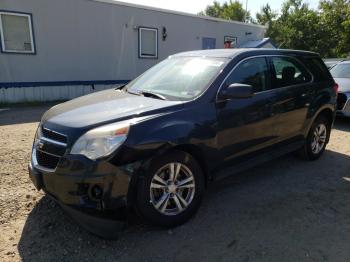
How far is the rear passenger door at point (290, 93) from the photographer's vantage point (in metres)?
4.43

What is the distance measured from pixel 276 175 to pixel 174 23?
39.2 feet

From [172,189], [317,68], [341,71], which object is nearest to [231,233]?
[172,189]

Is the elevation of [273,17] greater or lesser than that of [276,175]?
greater

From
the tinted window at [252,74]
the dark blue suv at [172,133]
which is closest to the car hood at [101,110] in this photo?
the dark blue suv at [172,133]

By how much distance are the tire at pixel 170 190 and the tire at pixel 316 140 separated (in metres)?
2.57

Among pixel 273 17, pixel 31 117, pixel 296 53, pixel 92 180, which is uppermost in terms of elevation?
pixel 273 17

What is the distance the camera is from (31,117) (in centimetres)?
871

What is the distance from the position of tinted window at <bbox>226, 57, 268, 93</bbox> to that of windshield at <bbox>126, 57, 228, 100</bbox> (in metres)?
0.20

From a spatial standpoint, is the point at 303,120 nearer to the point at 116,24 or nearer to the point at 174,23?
the point at 116,24

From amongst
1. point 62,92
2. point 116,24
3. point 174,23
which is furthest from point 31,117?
point 174,23

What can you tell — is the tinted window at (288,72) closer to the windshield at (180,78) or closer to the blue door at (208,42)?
the windshield at (180,78)

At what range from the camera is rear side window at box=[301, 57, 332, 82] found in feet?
17.0

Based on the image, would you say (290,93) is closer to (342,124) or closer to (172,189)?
(172,189)

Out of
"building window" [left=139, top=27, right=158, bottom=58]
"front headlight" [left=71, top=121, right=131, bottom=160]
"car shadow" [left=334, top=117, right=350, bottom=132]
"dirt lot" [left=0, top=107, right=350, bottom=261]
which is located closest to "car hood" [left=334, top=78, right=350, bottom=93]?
"car shadow" [left=334, top=117, right=350, bottom=132]
